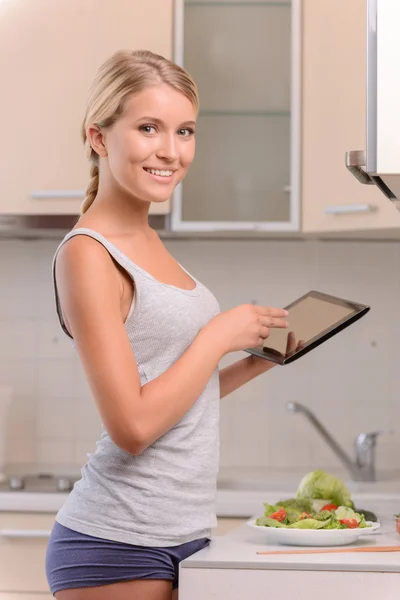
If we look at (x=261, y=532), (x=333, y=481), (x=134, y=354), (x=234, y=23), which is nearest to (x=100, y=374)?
(x=134, y=354)

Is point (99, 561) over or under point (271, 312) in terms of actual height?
under

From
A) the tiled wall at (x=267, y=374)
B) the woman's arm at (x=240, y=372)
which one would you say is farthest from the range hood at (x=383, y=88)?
the tiled wall at (x=267, y=374)

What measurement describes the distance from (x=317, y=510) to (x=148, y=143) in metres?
0.67

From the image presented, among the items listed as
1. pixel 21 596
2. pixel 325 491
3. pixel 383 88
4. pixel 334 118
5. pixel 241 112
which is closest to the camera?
pixel 383 88

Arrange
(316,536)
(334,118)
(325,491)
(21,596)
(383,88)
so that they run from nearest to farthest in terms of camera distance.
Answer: (383,88), (316,536), (325,491), (21,596), (334,118)

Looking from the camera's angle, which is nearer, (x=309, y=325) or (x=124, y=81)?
(x=124, y=81)

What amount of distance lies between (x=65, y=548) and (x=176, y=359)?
278 millimetres

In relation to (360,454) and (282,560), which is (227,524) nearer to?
(360,454)

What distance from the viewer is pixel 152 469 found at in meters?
1.19

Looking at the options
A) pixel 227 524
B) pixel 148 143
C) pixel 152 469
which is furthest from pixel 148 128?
pixel 227 524

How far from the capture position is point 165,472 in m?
1.19

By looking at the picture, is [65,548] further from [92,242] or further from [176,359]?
[92,242]

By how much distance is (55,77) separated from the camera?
Result: 2.50 metres

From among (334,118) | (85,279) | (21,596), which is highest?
(334,118)
